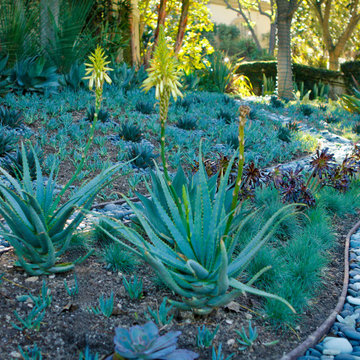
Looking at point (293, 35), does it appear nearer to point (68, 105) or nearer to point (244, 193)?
point (68, 105)

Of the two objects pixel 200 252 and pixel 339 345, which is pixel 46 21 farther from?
pixel 339 345

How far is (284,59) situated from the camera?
1067 cm

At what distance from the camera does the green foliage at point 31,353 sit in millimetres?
1649

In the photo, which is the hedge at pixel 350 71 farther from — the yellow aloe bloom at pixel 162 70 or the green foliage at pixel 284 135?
the yellow aloe bloom at pixel 162 70

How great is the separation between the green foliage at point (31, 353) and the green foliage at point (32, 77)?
16.1 ft

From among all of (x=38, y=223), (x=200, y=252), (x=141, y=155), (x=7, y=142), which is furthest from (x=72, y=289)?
(x=7, y=142)

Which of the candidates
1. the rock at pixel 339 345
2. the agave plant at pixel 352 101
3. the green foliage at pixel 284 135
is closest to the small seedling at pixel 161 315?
the rock at pixel 339 345

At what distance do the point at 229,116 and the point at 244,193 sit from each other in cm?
359

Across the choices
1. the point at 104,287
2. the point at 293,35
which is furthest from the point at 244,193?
the point at 293,35

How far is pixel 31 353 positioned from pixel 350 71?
496 inches

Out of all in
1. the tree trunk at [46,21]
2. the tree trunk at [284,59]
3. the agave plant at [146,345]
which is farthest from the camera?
the tree trunk at [284,59]

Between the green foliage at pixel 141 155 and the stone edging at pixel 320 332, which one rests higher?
the green foliage at pixel 141 155

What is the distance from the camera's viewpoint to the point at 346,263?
2.80 m

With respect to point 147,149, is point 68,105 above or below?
above
